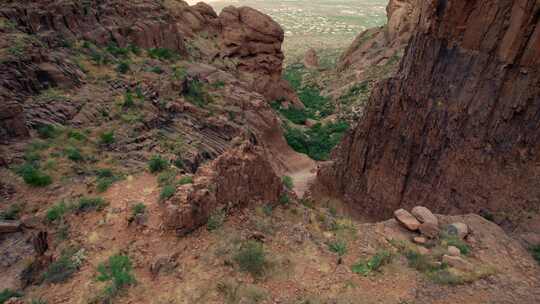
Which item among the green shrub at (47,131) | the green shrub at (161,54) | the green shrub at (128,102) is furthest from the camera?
the green shrub at (161,54)

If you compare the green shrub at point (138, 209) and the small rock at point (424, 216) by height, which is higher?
the green shrub at point (138, 209)

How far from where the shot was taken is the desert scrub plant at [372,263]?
9.80 metres

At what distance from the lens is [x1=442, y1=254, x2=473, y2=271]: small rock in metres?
10.2

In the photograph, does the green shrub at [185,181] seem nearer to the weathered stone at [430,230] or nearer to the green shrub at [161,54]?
the weathered stone at [430,230]

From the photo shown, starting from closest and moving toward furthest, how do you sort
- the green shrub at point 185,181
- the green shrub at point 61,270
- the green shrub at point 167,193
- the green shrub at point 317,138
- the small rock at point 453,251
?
1. the green shrub at point 61,270
2. the green shrub at point 167,193
3. the small rock at point 453,251
4. the green shrub at point 185,181
5. the green shrub at point 317,138

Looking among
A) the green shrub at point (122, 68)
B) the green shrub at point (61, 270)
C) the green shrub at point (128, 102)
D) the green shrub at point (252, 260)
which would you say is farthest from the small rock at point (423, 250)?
the green shrub at point (122, 68)

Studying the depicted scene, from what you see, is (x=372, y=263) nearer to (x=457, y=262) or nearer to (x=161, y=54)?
(x=457, y=262)

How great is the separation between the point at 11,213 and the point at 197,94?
15.8 metres

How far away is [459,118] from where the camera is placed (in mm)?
18719

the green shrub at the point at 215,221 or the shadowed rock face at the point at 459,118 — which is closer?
the green shrub at the point at 215,221

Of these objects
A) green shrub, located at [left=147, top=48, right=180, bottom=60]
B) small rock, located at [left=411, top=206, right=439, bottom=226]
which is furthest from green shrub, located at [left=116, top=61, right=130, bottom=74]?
small rock, located at [left=411, top=206, right=439, bottom=226]

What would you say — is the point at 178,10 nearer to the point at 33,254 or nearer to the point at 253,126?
the point at 253,126

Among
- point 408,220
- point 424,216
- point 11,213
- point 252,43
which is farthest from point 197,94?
point 252,43

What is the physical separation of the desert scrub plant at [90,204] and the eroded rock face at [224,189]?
2.43 m
